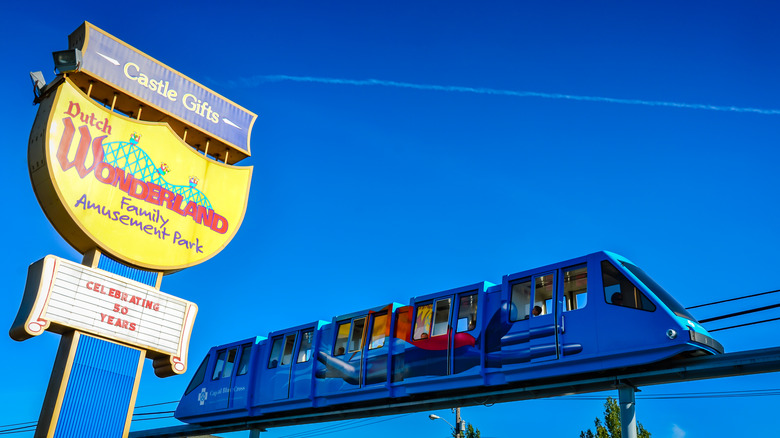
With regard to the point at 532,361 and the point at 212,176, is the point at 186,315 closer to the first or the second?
the point at 212,176

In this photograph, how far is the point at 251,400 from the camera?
21219 mm

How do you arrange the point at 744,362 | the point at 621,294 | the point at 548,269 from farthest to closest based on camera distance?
the point at 548,269 < the point at 621,294 < the point at 744,362

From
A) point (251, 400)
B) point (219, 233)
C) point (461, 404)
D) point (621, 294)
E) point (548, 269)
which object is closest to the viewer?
point (621, 294)

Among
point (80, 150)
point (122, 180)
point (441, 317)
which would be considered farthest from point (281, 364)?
point (80, 150)

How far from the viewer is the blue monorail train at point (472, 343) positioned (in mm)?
13562

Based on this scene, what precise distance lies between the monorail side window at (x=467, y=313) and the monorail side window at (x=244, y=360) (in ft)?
27.5

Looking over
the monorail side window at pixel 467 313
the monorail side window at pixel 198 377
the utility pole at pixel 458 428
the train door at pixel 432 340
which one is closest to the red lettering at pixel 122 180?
the monorail side window at pixel 198 377

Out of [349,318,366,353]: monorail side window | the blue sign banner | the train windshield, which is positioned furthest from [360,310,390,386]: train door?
the blue sign banner

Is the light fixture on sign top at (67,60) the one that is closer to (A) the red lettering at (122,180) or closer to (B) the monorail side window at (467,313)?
(A) the red lettering at (122,180)

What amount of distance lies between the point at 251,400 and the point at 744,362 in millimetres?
14132

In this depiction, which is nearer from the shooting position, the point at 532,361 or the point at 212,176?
the point at 532,361

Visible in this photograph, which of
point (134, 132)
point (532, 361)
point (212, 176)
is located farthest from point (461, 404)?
point (134, 132)

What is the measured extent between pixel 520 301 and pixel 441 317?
235 cm

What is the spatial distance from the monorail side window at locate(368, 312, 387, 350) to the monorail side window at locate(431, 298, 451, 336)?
5.39 feet
